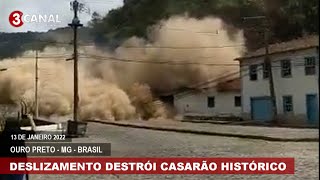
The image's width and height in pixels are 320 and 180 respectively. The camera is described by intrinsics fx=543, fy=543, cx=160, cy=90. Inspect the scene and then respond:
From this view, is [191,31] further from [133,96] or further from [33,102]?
[33,102]

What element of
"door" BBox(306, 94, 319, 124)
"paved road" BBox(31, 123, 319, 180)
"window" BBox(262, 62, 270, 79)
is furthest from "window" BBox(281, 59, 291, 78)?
"paved road" BBox(31, 123, 319, 180)

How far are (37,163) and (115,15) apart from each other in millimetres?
1164

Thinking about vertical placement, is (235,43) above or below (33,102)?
above

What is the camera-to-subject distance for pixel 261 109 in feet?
11.9

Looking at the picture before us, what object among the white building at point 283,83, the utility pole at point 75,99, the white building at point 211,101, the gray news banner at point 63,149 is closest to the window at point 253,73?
the white building at point 283,83

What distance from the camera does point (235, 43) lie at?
12.5 ft

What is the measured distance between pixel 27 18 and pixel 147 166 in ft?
4.29

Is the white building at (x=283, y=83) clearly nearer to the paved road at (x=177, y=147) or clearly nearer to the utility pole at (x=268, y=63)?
the utility pole at (x=268, y=63)

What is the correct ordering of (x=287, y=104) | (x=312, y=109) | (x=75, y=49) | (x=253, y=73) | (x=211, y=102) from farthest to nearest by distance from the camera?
(x=75, y=49), (x=211, y=102), (x=253, y=73), (x=287, y=104), (x=312, y=109)

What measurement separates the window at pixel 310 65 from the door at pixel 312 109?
0.47 ft

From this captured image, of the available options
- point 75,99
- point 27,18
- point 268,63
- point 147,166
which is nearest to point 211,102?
point 268,63

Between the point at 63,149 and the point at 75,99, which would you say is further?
the point at 75,99

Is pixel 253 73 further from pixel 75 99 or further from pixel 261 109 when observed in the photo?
pixel 75 99

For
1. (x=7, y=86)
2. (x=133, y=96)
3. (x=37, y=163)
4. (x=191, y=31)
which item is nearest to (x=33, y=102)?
(x=7, y=86)
